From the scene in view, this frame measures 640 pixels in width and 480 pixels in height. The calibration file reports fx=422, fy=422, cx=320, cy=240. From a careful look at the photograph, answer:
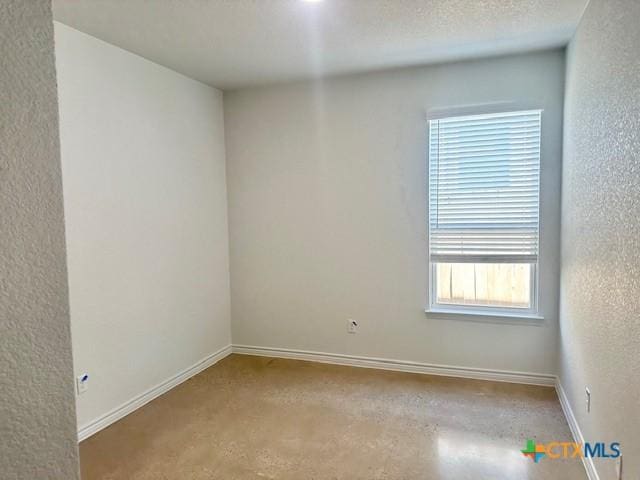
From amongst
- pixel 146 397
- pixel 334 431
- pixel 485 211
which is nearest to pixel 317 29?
pixel 485 211

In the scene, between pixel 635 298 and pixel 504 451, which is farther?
pixel 504 451

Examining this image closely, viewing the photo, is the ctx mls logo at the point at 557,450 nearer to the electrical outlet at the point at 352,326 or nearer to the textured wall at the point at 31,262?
the electrical outlet at the point at 352,326

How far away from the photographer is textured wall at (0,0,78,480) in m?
0.64

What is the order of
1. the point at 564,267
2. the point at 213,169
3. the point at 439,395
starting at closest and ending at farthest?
the point at 564,267 < the point at 439,395 < the point at 213,169

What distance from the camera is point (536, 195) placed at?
10.7ft

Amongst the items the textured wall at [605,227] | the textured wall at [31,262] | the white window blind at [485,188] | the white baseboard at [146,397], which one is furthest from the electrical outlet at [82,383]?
the textured wall at [605,227]

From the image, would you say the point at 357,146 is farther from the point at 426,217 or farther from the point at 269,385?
the point at 269,385

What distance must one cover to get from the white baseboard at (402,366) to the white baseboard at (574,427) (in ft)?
0.75

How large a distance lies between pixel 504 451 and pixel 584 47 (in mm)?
2396

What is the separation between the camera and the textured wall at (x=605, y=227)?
1587 millimetres

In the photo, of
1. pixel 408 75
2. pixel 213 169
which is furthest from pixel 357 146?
pixel 213 169

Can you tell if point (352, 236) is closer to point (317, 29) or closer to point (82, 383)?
point (317, 29)

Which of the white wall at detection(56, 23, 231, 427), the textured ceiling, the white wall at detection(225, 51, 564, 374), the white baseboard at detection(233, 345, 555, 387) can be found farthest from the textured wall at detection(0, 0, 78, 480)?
the white baseboard at detection(233, 345, 555, 387)

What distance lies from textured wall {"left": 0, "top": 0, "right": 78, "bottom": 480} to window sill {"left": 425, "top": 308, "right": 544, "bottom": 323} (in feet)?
10.4
